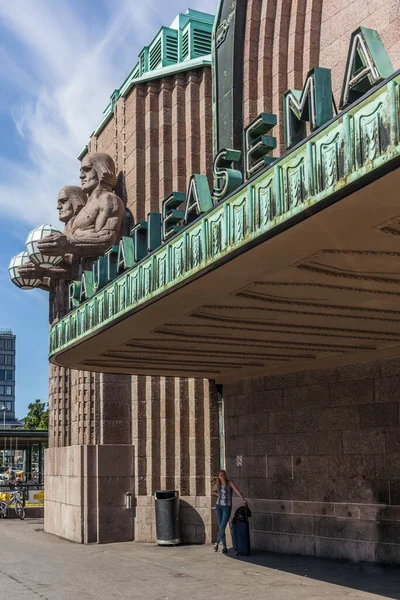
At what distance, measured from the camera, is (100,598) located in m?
12.1

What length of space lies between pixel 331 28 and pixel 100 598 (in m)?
11.8

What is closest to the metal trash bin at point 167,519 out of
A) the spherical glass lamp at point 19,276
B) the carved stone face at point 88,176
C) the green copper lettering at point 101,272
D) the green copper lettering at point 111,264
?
the green copper lettering at point 101,272

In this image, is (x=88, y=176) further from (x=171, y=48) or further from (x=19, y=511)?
(x=19, y=511)

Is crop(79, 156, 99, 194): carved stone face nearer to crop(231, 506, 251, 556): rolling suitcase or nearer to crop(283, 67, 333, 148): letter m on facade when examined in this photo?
crop(231, 506, 251, 556): rolling suitcase

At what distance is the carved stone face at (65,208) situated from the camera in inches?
897

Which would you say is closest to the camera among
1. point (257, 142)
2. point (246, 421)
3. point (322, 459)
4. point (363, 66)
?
point (363, 66)

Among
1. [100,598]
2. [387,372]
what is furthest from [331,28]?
[100,598]

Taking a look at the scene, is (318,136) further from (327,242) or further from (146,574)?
(146,574)

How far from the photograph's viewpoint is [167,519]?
18.7 metres

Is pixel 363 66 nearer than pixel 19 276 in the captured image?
Yes

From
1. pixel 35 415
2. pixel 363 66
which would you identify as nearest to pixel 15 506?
pixel 363 66

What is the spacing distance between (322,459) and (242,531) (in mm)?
2299

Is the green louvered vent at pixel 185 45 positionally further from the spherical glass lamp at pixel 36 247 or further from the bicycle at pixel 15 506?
the bicycle at pixel 15 506

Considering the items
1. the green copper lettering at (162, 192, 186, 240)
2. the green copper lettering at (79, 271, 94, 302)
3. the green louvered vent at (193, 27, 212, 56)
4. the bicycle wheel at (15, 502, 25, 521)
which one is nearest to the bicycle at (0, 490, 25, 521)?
the bicycle wheel at (15, 502, 25, 521)
